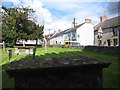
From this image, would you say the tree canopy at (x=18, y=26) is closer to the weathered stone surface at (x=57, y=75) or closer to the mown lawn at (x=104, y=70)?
the mown lawn at (x=104, y=70)

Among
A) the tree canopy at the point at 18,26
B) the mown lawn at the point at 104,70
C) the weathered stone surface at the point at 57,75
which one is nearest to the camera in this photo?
the weathered stone surface at the point at 57,75

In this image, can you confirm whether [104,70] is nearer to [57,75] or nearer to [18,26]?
[57,75]

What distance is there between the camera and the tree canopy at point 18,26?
2951 centimetres

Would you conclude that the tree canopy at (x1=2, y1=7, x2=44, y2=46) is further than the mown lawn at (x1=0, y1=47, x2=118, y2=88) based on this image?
Yes

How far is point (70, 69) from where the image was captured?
7.47 ft

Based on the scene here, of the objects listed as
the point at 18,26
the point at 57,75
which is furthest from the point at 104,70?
the point at 18,26

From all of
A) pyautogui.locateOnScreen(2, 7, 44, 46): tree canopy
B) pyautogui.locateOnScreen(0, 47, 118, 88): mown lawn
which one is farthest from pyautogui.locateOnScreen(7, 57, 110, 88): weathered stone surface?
pyautogui.locateOnScreen(2, 7, 44, 46): tree canopy

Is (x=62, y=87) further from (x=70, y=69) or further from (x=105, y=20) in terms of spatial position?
(x=105, y=20)

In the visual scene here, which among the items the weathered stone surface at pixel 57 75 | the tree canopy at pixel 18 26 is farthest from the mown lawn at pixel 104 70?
the tree canopy at pixel 18 26

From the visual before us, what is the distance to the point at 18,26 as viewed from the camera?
33625mm

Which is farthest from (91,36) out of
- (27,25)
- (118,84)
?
(118,84)

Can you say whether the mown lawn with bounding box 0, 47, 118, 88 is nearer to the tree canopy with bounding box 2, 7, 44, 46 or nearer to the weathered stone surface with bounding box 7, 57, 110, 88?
the weathered stone surface with bounding box 7, 57, 110, 88

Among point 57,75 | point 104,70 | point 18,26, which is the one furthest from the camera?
point 18,26

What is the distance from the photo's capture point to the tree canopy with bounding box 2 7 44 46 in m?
29.5
